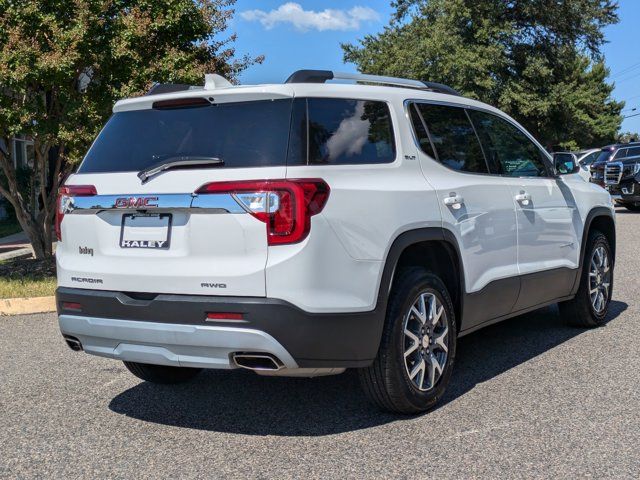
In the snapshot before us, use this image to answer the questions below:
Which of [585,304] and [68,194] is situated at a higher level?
[68,194]

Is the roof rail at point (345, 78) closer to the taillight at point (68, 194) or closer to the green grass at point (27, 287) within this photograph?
the taillight at point (68, 194)

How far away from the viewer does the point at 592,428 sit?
4.30 metres

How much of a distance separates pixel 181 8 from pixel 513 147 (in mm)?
6545

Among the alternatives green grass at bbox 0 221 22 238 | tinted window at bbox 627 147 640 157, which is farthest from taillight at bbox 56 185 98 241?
tinted window at bbox 627 147 640 157

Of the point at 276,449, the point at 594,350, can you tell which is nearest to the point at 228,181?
the point at 276,449

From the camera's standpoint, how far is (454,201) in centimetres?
485

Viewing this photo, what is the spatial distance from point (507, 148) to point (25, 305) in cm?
523

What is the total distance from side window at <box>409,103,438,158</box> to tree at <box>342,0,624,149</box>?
3532cm

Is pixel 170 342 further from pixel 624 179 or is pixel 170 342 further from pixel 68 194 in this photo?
pixel 624 179

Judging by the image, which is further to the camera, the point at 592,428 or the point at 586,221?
the point at 586,221

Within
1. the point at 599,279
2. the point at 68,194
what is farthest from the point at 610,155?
the point at 68,194

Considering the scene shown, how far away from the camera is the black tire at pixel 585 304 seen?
6.74 metres

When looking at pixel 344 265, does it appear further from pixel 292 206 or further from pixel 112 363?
pixel 112 363

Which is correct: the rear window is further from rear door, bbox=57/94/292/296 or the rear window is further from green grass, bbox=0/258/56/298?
green grass, bbox=0/258/56/298
